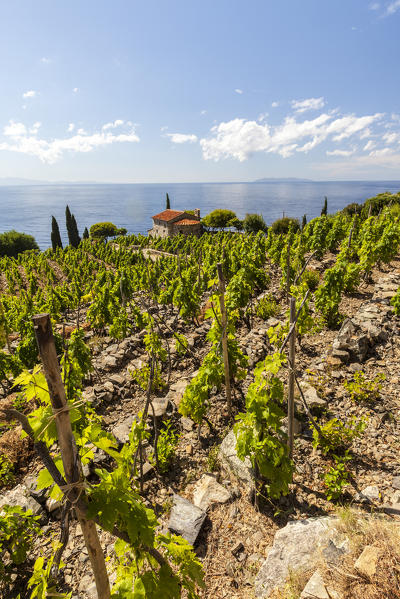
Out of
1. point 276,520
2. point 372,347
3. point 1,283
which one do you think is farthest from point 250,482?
point 1,283

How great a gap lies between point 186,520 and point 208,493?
2.17 ft

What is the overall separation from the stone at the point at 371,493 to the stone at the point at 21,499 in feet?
18.9

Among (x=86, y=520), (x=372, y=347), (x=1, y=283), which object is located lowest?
(x=1, y=283)

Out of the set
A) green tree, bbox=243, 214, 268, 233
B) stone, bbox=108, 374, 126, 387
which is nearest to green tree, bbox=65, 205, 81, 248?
green tree, bbox=243, 214, 268, 233

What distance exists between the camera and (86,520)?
209cm

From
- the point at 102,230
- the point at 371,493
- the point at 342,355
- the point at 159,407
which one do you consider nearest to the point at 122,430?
the point at 159,407

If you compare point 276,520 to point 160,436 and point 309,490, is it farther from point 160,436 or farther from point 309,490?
point 160,436

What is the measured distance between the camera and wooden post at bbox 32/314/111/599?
1.63 meters

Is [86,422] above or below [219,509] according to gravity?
above

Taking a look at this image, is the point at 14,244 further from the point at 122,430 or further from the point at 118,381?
the point at 122,430

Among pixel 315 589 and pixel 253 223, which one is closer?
pixel 315 589

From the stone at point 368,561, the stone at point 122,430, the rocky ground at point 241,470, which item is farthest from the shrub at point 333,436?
the stone at point 122,430

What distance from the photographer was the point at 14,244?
A: 2589 inches

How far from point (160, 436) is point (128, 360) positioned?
5394 mm
